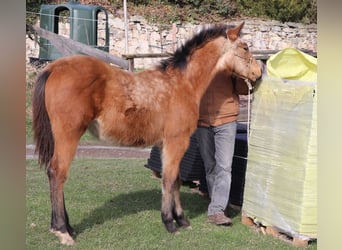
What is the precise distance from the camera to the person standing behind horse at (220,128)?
4953mm

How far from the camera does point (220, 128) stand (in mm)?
4965

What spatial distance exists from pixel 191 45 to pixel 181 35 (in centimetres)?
1555

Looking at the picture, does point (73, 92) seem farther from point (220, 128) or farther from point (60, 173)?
point (220, 128)

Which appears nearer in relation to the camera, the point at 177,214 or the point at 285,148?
the point at 285,148

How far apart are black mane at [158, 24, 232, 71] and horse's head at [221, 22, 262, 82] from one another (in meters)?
0.16

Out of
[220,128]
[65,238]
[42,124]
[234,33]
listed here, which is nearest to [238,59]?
[234,33]

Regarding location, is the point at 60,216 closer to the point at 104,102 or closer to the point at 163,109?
the point at 104,102

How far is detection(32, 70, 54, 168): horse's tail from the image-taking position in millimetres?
4301

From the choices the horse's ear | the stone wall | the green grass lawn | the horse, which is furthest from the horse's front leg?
the stone wall

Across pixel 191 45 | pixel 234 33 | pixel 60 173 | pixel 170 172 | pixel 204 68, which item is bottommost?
pixel 170 172

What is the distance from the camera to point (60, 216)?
4328 mm

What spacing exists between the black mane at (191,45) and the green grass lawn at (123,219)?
5.18 feet

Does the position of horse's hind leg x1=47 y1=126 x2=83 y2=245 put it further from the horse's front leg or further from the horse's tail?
the horse's front leg
